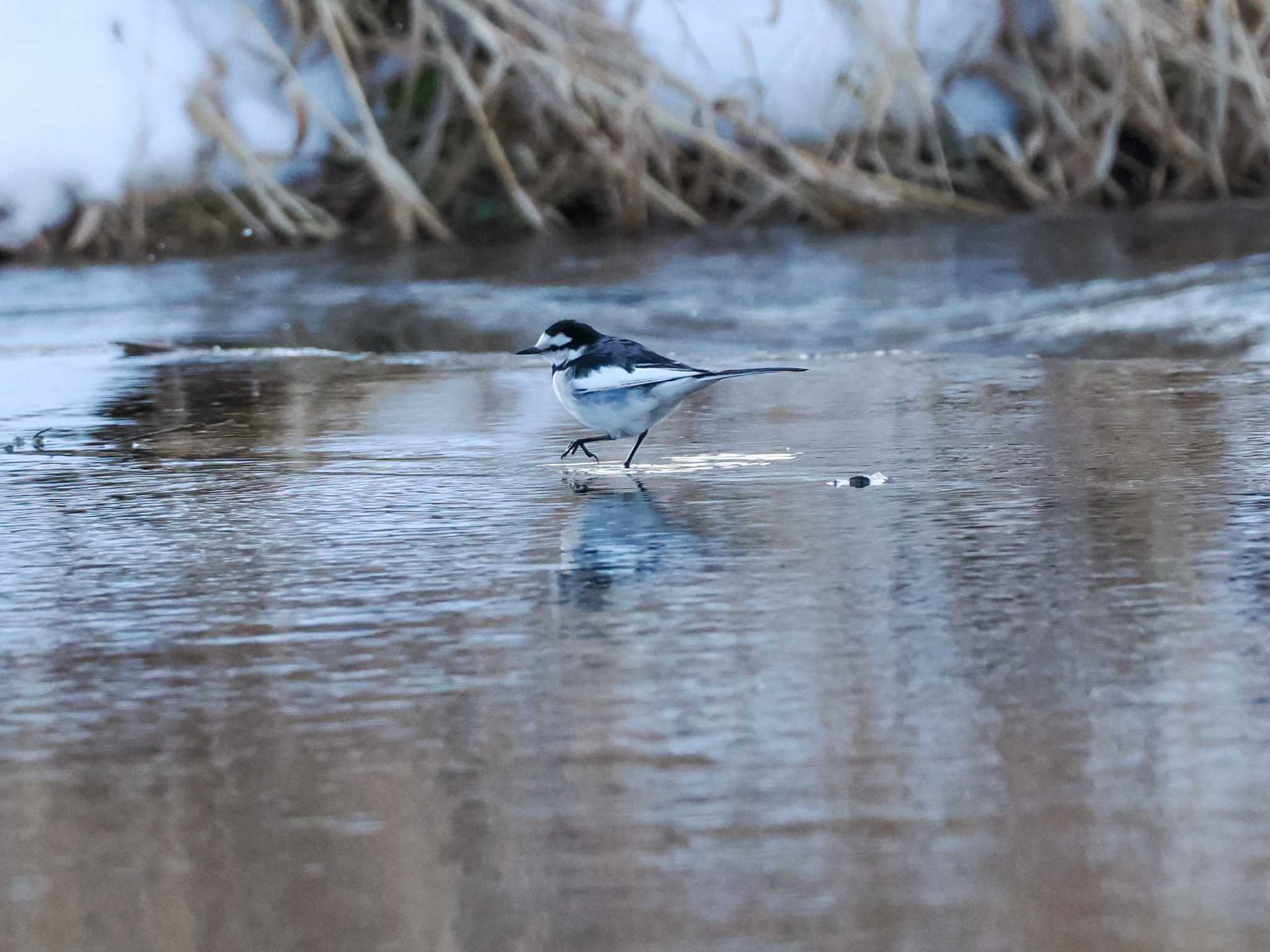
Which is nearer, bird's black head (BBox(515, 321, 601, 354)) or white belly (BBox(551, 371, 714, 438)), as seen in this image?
white belly (BBox(551, 371, 714, 438))

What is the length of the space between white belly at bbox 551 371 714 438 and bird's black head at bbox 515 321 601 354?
1.22 ft

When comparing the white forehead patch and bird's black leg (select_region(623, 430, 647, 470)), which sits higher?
the white forehead patch

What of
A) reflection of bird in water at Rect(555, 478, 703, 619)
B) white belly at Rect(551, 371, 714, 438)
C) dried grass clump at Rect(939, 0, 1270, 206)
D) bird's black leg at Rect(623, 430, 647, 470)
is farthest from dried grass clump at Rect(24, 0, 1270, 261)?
reflection of bird in water at Rect(555, 478, 703, 619)

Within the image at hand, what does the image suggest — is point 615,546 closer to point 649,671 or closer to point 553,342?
point 649,671

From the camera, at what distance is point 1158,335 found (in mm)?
7535

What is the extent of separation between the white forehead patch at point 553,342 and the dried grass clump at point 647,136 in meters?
4.73

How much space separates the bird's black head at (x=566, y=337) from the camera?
5.76m

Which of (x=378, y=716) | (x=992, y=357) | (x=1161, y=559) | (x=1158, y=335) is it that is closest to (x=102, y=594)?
(x=378, y=716)

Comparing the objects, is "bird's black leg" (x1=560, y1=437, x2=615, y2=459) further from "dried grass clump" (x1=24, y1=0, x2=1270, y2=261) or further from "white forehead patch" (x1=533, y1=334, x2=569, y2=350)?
"dried grass clump" (x1=24, y1=0, x2=1270, y2=261)

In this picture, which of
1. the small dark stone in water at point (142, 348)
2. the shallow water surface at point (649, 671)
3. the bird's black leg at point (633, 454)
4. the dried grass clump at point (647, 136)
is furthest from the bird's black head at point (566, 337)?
the dried grass clump at point (647, 136)

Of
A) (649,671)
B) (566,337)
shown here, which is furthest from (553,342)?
(649,671)

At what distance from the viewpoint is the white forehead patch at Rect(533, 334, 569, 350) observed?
5820 millimetres

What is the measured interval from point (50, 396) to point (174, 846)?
4367 mm

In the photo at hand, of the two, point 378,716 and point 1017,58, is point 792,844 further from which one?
point 1017,58
